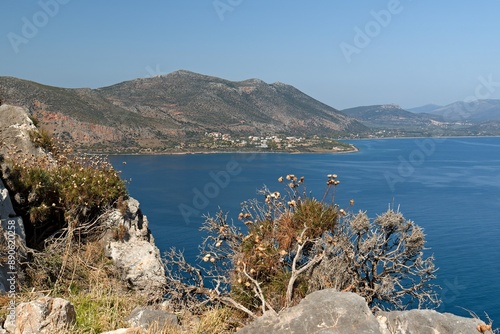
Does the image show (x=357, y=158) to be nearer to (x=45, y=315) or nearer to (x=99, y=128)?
(x=99, y=128)

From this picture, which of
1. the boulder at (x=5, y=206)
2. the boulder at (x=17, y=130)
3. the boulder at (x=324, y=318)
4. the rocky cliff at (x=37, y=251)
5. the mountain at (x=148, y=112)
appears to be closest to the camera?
the boulder at (x=324, y=318)

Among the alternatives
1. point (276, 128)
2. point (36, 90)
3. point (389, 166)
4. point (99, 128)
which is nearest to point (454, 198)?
point (389, 166)

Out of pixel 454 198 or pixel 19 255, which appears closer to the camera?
pixel 19 255

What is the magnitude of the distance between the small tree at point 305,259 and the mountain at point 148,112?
40.9 meters

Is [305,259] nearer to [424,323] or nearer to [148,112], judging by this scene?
[424,323]

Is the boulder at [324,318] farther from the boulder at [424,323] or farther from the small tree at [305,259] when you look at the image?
the small tree at [305,259]

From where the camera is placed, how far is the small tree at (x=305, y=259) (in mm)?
4879

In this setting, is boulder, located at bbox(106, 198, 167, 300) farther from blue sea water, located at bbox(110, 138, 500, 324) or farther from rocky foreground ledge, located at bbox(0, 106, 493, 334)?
blue sea water, located at bbox(110, 138, 500, 324)

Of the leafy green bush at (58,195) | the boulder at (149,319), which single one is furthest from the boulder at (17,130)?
A: the boulder at (149,319)

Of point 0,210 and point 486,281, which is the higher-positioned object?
point 0,210

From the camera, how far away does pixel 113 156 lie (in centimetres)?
9019

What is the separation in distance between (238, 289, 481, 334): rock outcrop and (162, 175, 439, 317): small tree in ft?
2.18

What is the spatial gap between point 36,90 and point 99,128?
1534cm

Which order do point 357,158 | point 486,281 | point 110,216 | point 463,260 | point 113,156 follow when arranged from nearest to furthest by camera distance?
point 110,216 → point 486,281 → point 463,260 → point 113,156 → point 357,158
